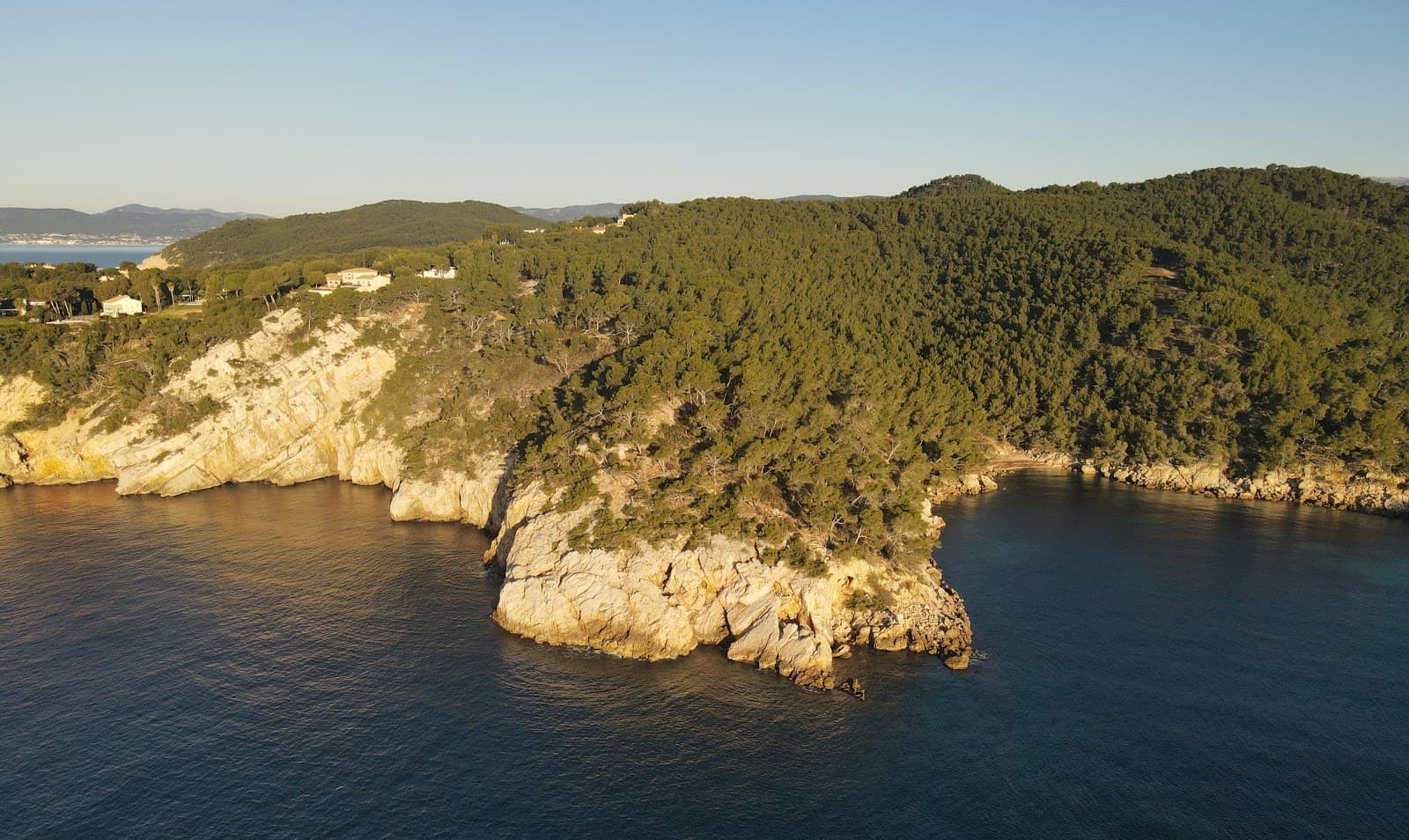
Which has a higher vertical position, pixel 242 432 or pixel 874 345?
pixel 874 345

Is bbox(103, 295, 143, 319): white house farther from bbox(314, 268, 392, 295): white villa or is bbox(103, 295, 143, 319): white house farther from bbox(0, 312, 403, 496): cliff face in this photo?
bbox(314, 268, 392, 295): white villa

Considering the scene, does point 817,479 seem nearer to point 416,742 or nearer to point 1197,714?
point 1197,714

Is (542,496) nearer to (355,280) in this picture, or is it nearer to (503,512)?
(503,512)

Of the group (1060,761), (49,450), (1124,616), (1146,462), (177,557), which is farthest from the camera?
(1146,462)

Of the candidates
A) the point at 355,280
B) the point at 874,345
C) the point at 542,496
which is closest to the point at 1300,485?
the point at 874,345

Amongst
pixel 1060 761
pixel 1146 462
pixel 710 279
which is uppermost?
pixel 710 279

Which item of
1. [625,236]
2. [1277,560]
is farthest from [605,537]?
[625,236]
